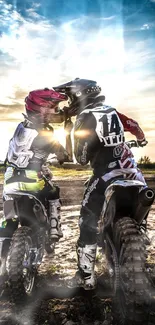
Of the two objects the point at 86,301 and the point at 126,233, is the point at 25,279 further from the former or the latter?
the point at 126,233

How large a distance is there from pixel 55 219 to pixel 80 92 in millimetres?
1747

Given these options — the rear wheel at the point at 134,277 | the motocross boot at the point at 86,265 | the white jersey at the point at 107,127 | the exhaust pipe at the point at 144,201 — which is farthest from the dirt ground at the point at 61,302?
the white jersey at the point at 107,127

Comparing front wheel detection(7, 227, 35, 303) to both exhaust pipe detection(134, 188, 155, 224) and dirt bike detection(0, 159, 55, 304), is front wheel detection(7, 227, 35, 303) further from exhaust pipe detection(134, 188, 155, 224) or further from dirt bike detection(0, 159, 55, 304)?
exhaust pipe detection(134, 188, 155, 224)

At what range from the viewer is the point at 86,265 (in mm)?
3914

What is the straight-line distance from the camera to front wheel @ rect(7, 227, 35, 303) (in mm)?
3689

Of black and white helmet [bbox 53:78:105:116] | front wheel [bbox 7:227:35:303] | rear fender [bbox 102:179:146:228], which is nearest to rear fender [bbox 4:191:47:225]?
front wheel [bbox 7:227:35:303]

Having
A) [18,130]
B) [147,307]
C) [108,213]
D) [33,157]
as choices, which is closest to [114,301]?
[147,307]

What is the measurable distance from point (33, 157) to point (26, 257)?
47.5 inches

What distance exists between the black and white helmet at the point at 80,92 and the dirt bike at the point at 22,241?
104 centimetres

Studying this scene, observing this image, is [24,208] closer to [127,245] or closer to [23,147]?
[23,147]

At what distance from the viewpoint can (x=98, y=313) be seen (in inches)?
142

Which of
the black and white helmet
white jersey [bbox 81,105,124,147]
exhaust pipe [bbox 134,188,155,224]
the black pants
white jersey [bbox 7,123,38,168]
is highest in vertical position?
the black and white helmet

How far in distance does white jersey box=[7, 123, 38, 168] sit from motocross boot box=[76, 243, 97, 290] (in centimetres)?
121

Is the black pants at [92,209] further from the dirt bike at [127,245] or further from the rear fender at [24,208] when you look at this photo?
the rear fender at [24,208]
